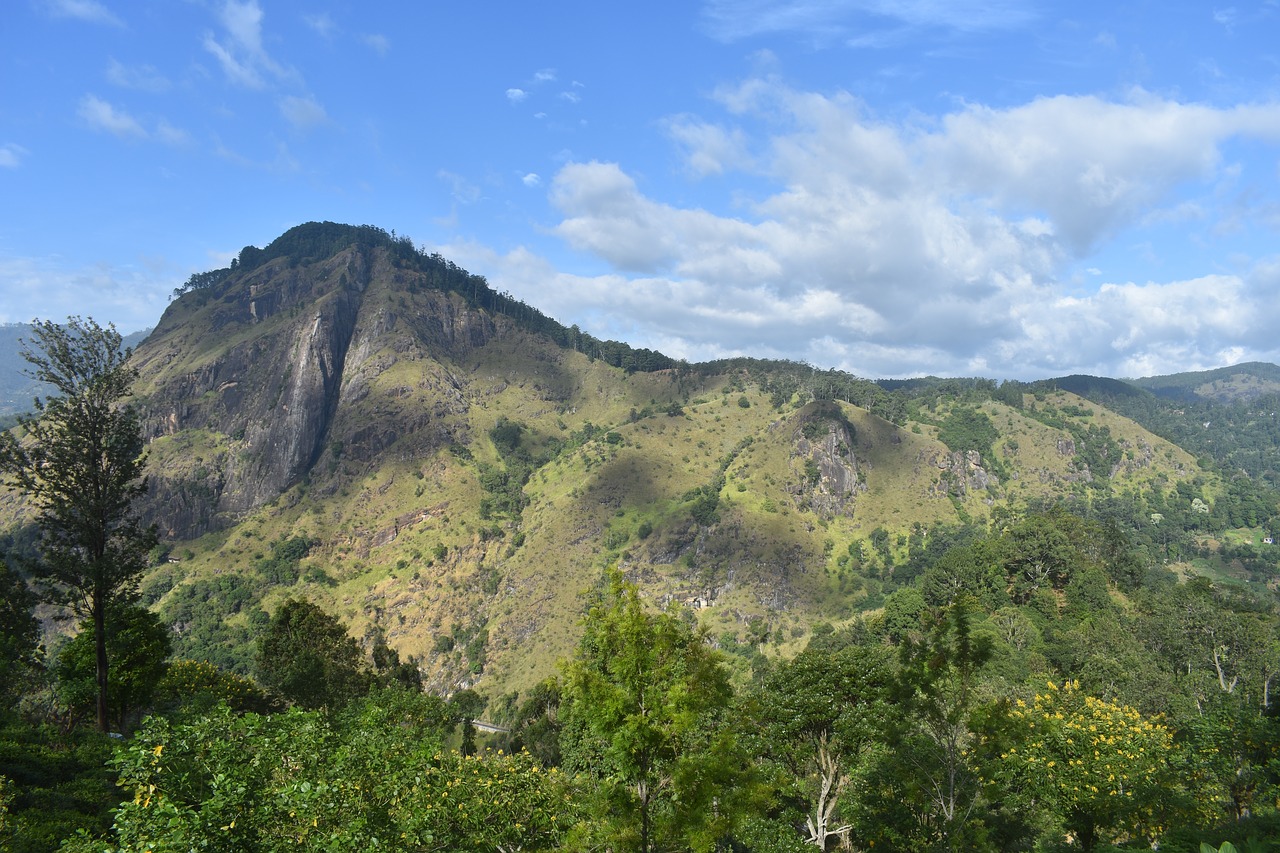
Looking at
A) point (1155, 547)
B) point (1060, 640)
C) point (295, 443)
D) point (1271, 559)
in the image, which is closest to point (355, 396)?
point (295, 443)

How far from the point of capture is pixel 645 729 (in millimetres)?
13492

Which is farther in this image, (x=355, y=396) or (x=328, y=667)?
(x=355, y=396)

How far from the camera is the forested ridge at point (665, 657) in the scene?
14031 millimetres

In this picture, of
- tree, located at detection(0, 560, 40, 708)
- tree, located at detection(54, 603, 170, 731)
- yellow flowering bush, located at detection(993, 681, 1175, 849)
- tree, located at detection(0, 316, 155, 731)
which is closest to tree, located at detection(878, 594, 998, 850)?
yellow flowering bush, located at detection(993, 681, 1175, 849)

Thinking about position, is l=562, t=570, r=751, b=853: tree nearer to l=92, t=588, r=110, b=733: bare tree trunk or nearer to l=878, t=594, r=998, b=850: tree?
l=878, t=594, r=998, b=850: tree

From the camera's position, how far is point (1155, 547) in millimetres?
159125

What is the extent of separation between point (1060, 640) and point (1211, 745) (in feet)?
128

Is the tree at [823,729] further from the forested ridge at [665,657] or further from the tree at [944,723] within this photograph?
the tree at [944,723]

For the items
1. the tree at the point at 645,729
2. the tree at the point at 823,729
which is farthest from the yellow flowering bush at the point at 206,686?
the tree at the point at 645,729

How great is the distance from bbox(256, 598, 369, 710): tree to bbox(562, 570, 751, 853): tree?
36.9 meters

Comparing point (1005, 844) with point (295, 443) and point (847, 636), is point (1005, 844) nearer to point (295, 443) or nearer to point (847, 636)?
point (847, 636)

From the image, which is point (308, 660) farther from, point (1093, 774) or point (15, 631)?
point (1093, 774)

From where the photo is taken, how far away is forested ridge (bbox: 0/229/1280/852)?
14.0m

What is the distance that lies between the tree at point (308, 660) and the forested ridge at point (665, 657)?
11.2 inches
